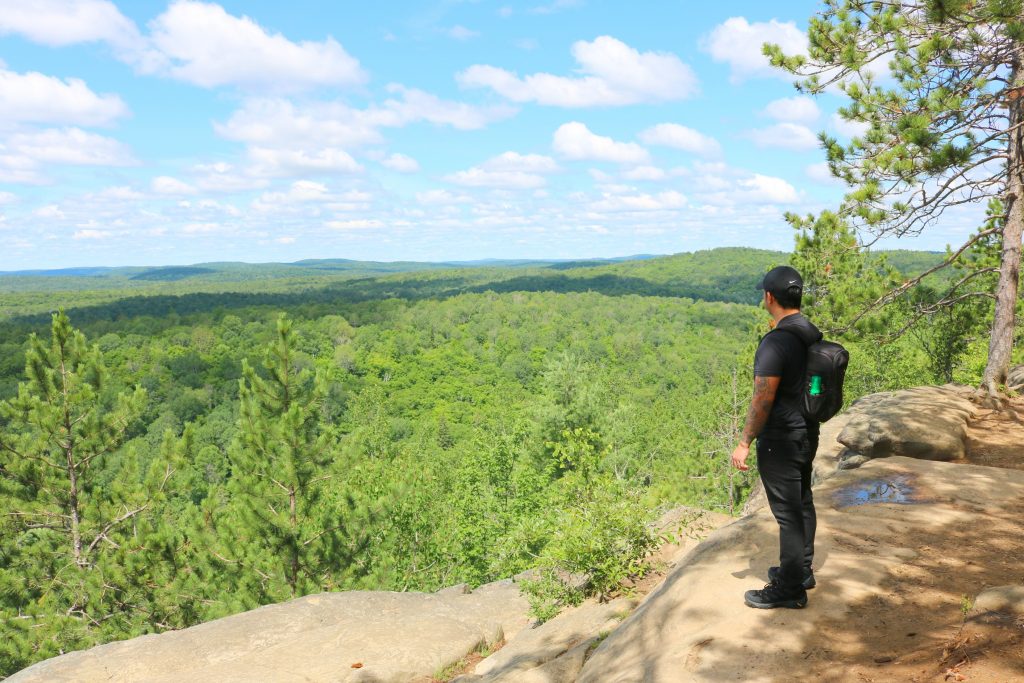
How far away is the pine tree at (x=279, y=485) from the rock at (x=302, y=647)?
620 centimetres

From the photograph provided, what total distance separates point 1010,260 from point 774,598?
9.38 metres

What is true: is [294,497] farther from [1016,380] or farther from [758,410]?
[1016,380]

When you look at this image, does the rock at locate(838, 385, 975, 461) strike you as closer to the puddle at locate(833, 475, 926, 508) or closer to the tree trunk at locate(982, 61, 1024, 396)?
the tree trunk at locate(982, 61, 1024, 396)

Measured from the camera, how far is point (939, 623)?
389 cm

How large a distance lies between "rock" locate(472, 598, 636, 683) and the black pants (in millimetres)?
2413

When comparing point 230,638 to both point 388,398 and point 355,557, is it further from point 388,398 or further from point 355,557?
point 388,398

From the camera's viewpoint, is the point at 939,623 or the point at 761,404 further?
the point at 761,404

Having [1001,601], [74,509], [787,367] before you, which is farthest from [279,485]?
[1001,601]

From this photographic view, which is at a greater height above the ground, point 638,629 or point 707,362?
point 638,629

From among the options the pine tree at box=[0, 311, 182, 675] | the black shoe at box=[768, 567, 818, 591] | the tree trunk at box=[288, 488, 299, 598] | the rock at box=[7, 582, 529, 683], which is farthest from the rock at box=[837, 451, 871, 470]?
the pine tree at box=[0, 311, 182, 675]

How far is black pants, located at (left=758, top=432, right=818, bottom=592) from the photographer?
414 cm

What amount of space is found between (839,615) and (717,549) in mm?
1441

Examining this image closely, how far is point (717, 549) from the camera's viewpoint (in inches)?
216

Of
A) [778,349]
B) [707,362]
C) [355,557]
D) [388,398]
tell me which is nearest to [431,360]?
[388,398]
